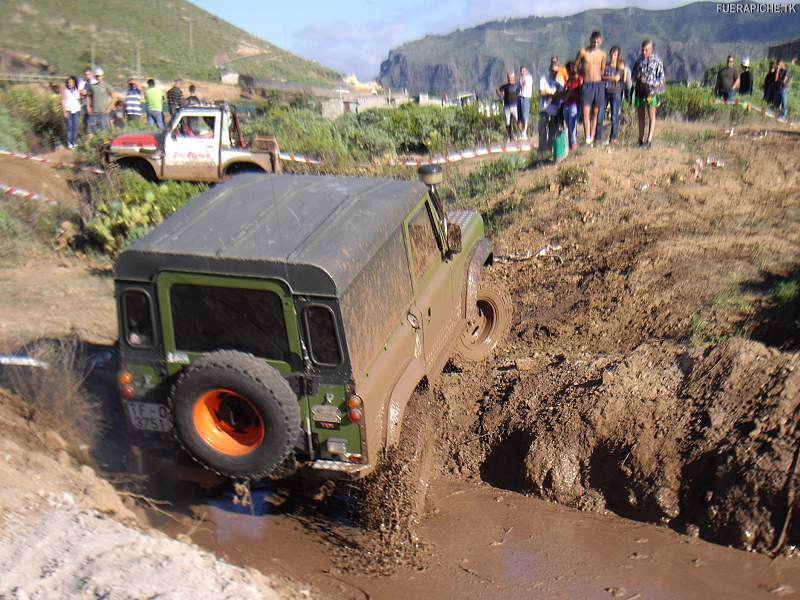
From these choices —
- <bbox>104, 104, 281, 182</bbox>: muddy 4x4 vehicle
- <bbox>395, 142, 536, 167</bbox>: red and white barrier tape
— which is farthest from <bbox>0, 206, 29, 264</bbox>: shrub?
<bbox>395, 142, 536, 167</bbox>: red and white barrier tape

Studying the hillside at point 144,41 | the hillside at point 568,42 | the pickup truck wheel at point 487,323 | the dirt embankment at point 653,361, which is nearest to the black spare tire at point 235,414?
the dirt embankment at point 653,361

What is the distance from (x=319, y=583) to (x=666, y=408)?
2498 mm

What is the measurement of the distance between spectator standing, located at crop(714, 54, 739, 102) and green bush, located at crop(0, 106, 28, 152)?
43.2ft

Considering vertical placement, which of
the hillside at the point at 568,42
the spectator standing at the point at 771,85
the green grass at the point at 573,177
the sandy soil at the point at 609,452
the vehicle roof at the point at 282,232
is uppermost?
the hillside at the point at 568,42

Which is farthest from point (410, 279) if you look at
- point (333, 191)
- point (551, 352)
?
point (551, 352)

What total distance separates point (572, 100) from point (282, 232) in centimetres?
805

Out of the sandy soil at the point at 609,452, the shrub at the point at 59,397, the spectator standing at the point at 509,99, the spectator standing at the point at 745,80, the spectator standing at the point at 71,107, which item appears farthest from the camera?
the spectator standing at the point at 745,80

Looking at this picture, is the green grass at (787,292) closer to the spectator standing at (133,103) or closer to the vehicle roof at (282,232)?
the vehicle roof at (282,232)

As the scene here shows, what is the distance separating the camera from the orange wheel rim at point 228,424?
472 centimetres

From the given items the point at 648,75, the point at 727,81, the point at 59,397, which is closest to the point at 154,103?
the point at 648,75

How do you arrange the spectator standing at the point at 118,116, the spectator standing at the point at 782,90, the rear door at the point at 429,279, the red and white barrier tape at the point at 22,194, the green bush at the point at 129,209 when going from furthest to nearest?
the spectator standing at the point at 118,116 < the spectator standing at the point at 782,90 < the red and white barrier tape at the point at 22,194 < the green bush at the point at 129,209 < the rear door at the point at 429,279

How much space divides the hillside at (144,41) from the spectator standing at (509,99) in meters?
18.6

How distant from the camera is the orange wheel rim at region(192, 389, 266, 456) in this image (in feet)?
15.5

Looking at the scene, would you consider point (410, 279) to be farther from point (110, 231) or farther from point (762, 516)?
point (110, 231)
